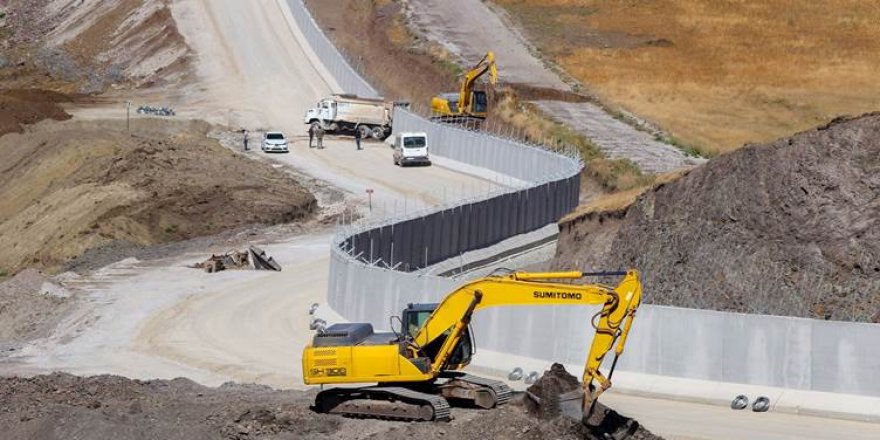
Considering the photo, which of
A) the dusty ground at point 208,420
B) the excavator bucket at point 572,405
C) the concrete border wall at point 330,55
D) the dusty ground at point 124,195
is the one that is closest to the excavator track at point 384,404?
the dusty ground at point 208,420

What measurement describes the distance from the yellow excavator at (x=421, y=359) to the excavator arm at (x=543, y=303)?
0.02 m

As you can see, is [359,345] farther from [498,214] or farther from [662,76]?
[662,76]

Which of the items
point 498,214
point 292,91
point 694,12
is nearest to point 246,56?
point 292,91

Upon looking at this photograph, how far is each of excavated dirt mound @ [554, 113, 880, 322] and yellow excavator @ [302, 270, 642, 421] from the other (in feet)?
28.3

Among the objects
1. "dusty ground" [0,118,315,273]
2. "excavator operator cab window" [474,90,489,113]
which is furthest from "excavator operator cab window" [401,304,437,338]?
"excavator operator cab window" [474,90,489,113]

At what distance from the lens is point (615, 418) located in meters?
23.8

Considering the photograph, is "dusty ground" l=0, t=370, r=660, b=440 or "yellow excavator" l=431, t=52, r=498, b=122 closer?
"dusty ground" l=0, t=370, r=660, b=440

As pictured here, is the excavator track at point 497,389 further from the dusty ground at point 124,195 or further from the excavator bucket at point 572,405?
the dusty ground at point 124,195

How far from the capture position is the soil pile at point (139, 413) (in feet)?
77.6

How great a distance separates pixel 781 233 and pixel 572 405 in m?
11.6

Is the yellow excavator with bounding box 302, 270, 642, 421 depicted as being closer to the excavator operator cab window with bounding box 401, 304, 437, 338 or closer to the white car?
the excavator operator cab window with bounding box 401, 304, 437, 338

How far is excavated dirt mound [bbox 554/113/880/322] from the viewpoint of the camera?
32031 millimetres

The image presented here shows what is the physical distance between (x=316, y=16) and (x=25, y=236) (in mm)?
47993

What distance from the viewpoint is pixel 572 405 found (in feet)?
78.5
